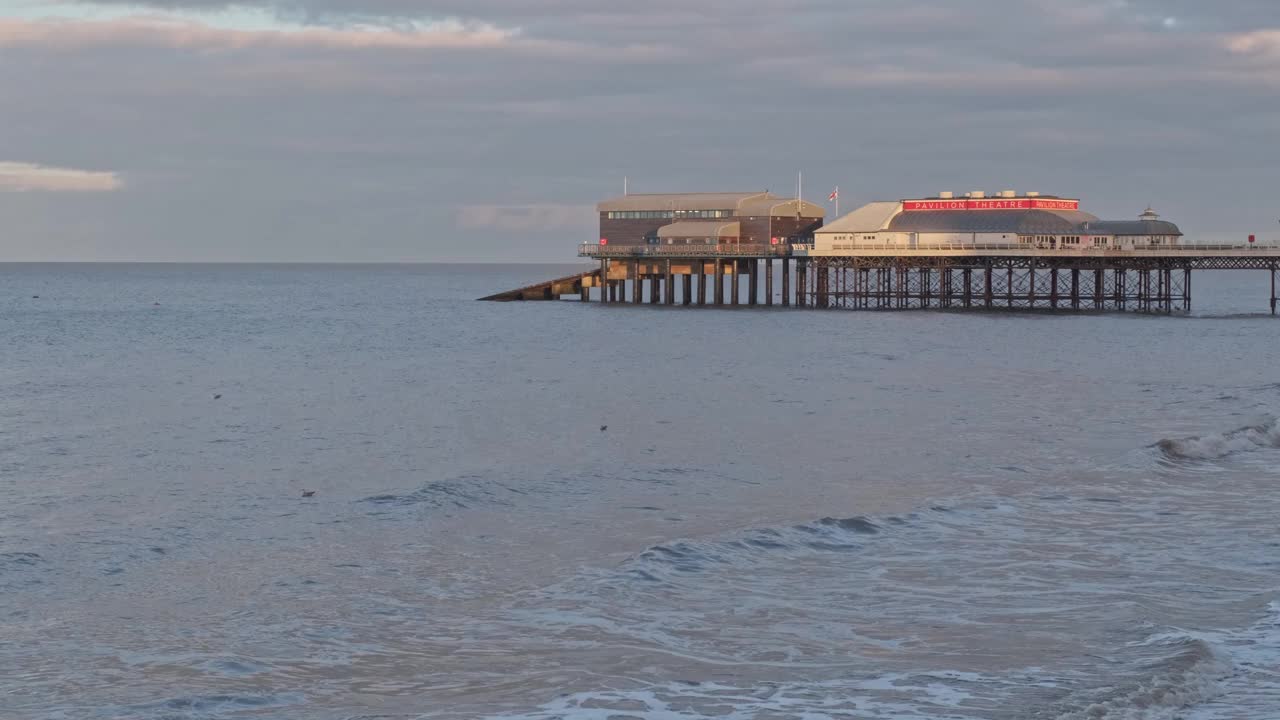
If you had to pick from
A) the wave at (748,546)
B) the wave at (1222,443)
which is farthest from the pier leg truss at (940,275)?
the wave at (748,546)

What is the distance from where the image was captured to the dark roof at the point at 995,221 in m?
84.5

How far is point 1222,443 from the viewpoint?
30.7m

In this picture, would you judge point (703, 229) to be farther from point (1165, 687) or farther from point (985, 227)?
point (1165, 687)

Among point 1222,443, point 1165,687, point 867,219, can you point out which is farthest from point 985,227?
point 1165,687

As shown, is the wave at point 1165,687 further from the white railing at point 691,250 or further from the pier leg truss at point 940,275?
the white railing at point 691,250

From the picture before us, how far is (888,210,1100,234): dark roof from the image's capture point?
84.5 meters

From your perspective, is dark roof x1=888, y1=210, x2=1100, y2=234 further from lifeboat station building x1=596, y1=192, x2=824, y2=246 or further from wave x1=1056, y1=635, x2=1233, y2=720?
wave x1=1056, y1=635, x2=1233, y2=720

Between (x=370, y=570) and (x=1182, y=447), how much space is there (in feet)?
59.2

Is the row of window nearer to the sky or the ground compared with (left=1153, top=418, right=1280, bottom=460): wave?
nearer to the sky

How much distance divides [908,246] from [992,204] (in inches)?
230

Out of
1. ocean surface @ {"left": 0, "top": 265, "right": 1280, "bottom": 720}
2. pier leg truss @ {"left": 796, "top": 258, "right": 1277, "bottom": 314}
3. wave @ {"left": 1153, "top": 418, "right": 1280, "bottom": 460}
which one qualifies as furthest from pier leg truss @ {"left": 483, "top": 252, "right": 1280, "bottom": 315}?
wave @ {"left": 1153, "top": 418, "right": 1280, "bottom": 460}

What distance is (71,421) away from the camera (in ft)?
118

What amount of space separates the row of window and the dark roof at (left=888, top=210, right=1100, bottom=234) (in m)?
12.9

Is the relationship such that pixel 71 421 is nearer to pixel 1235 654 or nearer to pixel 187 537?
pixel 187 537
